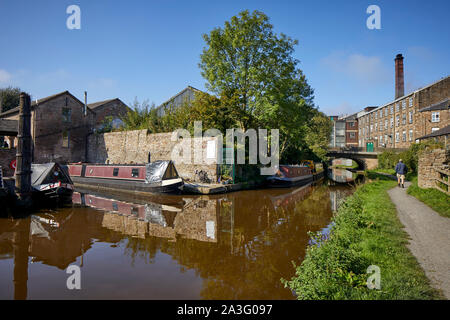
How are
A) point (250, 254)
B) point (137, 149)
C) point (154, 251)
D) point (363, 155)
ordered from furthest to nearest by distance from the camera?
1. point (363, 155)
2. point (137, 149)
3. point (154, 251)
4. point (250, 254)

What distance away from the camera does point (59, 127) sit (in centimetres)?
2136

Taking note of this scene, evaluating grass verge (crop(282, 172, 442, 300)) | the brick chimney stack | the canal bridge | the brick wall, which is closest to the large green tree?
grass verge (crop(282, 172, 442, 300))

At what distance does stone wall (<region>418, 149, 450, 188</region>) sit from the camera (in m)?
9.66

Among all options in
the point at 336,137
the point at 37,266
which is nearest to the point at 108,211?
the point at 37,266

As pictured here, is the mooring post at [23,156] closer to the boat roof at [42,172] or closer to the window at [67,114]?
the boat roof at [42,172]

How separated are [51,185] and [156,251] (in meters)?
7.04

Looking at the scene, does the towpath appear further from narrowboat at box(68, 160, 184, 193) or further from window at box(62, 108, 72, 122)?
window at box(62, 108, 72, 122)

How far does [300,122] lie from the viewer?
19.1 meters

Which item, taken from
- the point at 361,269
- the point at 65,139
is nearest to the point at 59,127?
the point at 65,139

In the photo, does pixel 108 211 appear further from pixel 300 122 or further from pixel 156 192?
pixel 300 122

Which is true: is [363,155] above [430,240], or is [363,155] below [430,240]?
above

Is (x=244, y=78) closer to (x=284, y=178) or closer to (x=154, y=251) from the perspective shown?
(x=284, y=178)
